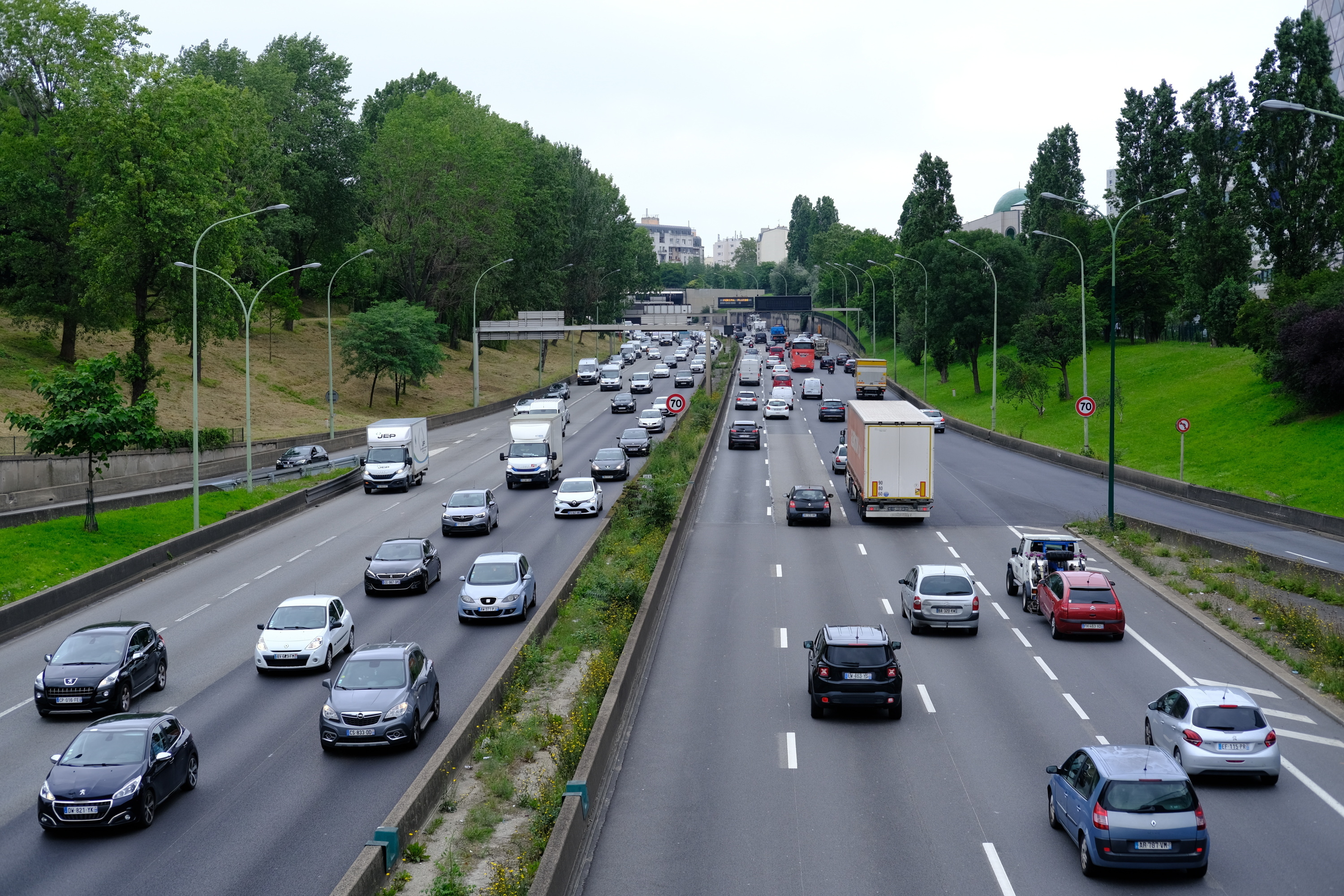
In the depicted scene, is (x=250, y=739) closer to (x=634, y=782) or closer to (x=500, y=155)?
(x=634, y=782)

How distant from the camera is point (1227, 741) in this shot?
16.4m

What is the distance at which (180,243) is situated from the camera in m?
53.8

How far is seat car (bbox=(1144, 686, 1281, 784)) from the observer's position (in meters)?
16.4

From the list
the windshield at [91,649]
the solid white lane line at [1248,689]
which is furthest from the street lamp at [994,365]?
the windshield at [91,649]

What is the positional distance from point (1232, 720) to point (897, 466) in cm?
2459

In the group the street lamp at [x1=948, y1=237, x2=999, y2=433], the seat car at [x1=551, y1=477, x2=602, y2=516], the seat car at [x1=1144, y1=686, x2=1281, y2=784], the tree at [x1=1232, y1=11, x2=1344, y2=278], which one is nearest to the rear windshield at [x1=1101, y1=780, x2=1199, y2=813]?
the seat car at [x1=1144, y1=686, x2=1281, y2=784]

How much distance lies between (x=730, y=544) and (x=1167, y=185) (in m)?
65.7

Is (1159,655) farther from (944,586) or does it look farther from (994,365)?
(994,365)

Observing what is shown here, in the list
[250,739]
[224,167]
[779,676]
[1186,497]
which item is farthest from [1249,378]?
[224,167]

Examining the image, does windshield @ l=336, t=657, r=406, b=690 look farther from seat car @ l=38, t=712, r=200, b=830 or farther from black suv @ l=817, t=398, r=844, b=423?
black suv @ l=817, t=398, r=844, b=423

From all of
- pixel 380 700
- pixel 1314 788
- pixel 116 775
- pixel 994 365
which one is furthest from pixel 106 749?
pixel 994 365

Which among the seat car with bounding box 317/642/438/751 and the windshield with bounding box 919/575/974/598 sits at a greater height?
the windshield with bounding box 919/575/974/598

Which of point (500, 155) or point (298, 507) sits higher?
point (500, 155)

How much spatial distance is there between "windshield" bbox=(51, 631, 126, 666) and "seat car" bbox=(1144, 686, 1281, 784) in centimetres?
1809
